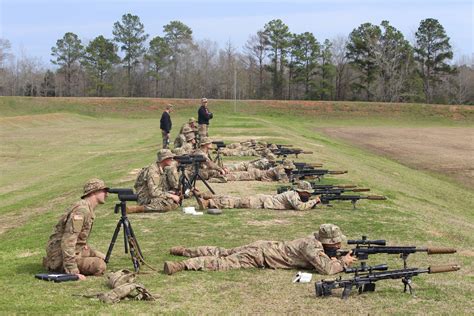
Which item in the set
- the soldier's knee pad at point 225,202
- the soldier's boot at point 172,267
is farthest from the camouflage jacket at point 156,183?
the soldier's boot at point 172,267

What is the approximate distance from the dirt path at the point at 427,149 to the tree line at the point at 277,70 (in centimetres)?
4467

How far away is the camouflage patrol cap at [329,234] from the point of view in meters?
9.74

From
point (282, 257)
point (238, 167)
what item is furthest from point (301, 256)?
point (238, 167)

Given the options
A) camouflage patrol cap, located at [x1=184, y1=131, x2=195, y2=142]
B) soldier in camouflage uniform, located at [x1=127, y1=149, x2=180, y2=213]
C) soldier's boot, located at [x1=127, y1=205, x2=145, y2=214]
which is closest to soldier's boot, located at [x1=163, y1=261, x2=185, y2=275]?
soldier in camouflage uniform, located at [x1=127, y1=149, x2=180, y2=213]

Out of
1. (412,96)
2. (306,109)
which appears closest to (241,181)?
(306,109)

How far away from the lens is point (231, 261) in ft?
34.3

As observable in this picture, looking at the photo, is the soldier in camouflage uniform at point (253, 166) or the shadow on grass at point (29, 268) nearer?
the shadow on grass at point (29, 268)

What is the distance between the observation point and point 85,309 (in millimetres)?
8219

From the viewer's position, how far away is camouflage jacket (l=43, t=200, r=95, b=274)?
30.6 ft

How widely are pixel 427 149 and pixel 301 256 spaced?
116 feet

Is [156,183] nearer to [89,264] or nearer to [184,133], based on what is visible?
[89,264]

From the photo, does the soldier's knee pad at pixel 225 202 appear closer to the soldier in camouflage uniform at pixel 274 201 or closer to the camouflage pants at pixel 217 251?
the soldier in camouflage uniform at pixel 274 201

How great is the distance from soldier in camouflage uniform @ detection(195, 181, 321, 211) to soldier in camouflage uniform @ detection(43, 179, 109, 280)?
639cm

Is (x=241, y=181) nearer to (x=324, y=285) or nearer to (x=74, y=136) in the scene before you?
(x=324, y=285)
